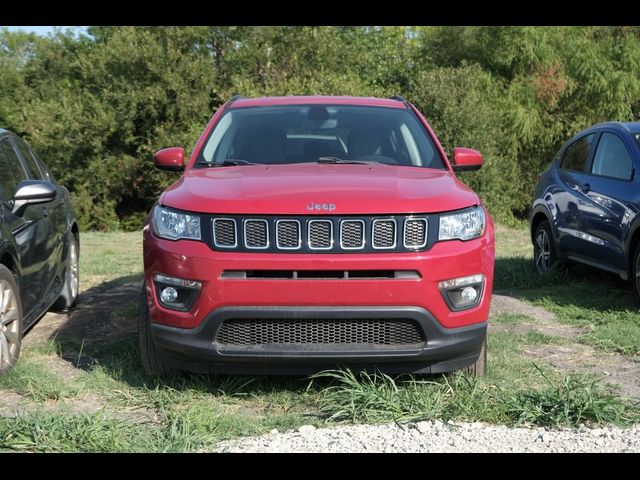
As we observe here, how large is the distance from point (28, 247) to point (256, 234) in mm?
2061

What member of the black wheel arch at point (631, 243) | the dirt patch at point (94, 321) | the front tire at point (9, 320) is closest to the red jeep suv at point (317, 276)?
the front tire at point (9, 320)

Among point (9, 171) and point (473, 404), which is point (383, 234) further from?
point (9, 171)

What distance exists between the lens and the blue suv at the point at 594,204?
282 inches

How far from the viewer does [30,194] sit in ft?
17.6

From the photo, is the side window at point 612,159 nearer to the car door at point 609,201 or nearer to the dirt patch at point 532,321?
the car door at point 609,201

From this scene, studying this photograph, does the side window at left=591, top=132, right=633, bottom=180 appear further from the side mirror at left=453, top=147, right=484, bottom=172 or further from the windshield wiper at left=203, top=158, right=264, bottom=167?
the windshield wiper at left=203, top=158, right=264, bottom=167

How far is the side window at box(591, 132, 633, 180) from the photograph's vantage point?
7426 mm

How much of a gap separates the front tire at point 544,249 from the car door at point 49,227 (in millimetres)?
4807

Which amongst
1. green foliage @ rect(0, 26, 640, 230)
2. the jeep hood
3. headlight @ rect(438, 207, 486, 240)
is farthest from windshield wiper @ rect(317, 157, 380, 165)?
green foliage @ rect(0, 26, 640, 230)

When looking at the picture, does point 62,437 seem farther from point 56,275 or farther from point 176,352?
point 56,275

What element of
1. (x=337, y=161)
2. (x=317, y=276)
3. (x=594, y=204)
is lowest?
(x=594, y=204)

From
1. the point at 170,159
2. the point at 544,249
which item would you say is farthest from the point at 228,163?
the point at 544,249
